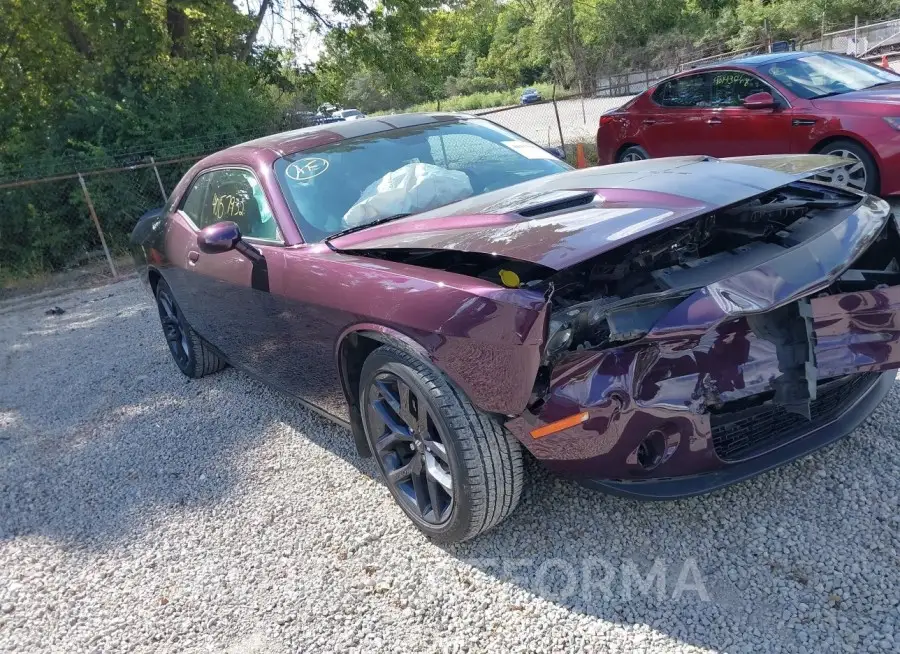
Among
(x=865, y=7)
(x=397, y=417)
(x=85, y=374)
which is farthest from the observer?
(x=865, y=7)

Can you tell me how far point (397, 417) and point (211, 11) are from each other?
463 inches

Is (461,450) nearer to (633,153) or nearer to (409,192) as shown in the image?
(409,192)

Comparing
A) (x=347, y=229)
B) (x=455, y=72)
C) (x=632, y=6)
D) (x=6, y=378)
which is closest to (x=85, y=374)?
(x=6, y=378)

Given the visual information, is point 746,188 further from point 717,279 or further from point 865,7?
point 865,7

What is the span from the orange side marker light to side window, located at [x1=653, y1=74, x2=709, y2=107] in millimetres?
6554

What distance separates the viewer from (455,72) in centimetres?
6625

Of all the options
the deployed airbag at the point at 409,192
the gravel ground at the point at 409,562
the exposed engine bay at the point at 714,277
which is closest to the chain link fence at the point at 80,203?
the deployed airbag at the point at 409,192

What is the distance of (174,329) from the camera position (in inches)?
205

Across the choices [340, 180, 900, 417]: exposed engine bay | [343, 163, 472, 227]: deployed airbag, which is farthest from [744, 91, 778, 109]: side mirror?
[343, 163, 472, 227]: deployed airbag

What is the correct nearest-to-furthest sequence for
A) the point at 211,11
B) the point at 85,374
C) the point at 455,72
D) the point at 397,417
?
the point at 397,417 < the point at 85,374 < the point at 211,11 < the point at 455,72

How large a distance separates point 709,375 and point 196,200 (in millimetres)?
3384

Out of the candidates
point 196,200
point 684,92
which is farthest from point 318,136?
point 684,92

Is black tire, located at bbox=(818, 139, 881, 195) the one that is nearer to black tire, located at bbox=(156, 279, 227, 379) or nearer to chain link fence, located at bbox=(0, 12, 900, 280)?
chain link fence, located at bbox=(0, 12, 900, 280)

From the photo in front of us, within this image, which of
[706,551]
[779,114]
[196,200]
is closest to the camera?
[706,551]
